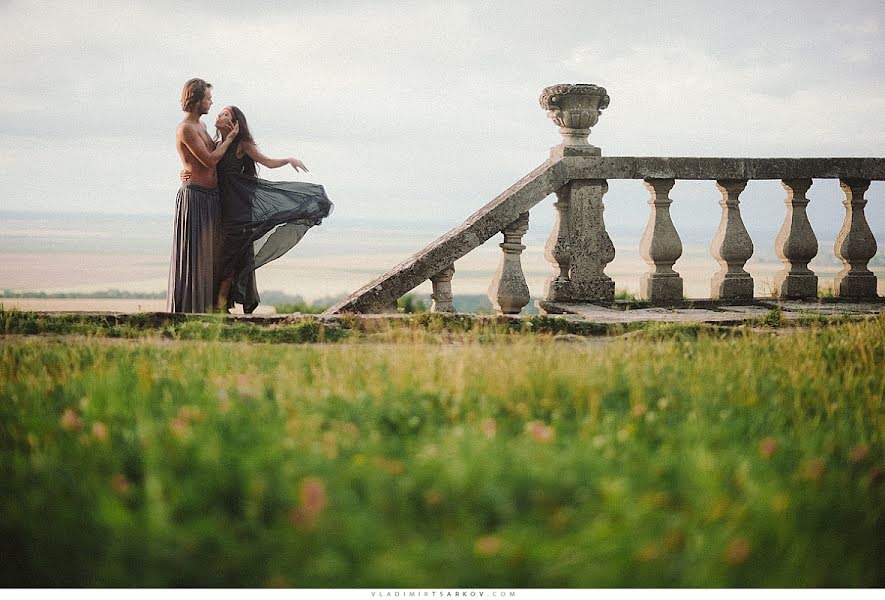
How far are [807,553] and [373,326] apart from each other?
4.14 meters

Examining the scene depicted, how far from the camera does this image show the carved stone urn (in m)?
8.09

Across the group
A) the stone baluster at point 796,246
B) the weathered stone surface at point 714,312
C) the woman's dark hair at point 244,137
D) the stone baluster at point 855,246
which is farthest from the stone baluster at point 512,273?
the stone baluster at point 855,246

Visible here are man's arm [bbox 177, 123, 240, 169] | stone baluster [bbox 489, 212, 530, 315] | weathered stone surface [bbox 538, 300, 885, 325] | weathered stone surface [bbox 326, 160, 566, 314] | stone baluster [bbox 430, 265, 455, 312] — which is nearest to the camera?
weathered stone surface [bbox 538, 300, 885, 325]

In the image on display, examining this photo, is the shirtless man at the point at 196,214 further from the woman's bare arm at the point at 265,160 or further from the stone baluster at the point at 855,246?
the stone baluster at the point at 855,246

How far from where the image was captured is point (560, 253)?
8.16 metres

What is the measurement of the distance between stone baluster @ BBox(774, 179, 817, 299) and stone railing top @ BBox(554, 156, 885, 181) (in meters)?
0.17

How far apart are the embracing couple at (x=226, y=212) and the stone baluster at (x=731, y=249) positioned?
12.4ft

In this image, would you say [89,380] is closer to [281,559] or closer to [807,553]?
[281,559]

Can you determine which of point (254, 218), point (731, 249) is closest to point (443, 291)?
point (254, 218)

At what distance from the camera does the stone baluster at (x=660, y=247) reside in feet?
27.5

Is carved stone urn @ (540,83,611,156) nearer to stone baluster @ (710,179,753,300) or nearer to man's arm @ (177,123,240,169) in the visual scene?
stone baluster @ (710,179,753,300)

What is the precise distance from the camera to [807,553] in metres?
2.70

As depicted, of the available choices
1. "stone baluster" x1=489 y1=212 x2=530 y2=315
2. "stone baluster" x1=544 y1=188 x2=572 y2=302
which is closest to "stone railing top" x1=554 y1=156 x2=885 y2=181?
"stone baluster" x1=544 y1=188 x2=572 y2=302

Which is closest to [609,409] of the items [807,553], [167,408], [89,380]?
[807,553]
